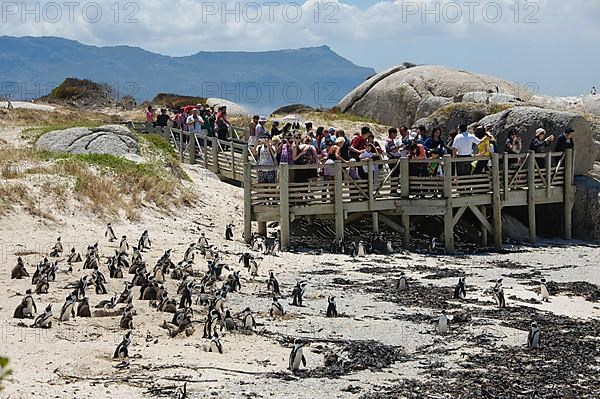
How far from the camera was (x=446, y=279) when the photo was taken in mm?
20797

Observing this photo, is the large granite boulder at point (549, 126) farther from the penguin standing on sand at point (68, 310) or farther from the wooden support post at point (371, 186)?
the penguin standing on sand at point (68, 310)

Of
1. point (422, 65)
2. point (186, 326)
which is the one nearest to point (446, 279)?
point (186, 326)

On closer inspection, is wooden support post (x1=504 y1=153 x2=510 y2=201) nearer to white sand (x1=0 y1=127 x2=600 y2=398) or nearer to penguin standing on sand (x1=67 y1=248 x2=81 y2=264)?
white sand (x1=0 y1=127 x2=600 y2=398)

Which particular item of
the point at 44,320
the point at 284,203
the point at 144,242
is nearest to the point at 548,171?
the point at 284,203

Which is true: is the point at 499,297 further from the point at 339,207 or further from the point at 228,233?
the point at 228,233

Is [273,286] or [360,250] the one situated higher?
[360,250]

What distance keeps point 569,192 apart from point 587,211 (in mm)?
Answer: 911

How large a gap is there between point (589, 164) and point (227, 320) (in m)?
16.7

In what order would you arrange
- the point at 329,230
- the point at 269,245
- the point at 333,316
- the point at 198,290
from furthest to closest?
the point at 329,230
the point at 269,245
the point at 198,290
the point at 333,316

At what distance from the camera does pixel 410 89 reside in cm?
4466

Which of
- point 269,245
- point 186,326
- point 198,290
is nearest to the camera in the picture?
point 186,326

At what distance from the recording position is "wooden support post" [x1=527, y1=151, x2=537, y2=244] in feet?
84.2

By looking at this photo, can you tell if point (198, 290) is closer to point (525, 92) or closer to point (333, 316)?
point (333, 316)

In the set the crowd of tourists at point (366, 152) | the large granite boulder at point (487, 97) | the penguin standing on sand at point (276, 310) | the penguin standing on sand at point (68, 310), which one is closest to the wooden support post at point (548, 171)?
the crowd of tourists at point (366, 152)
